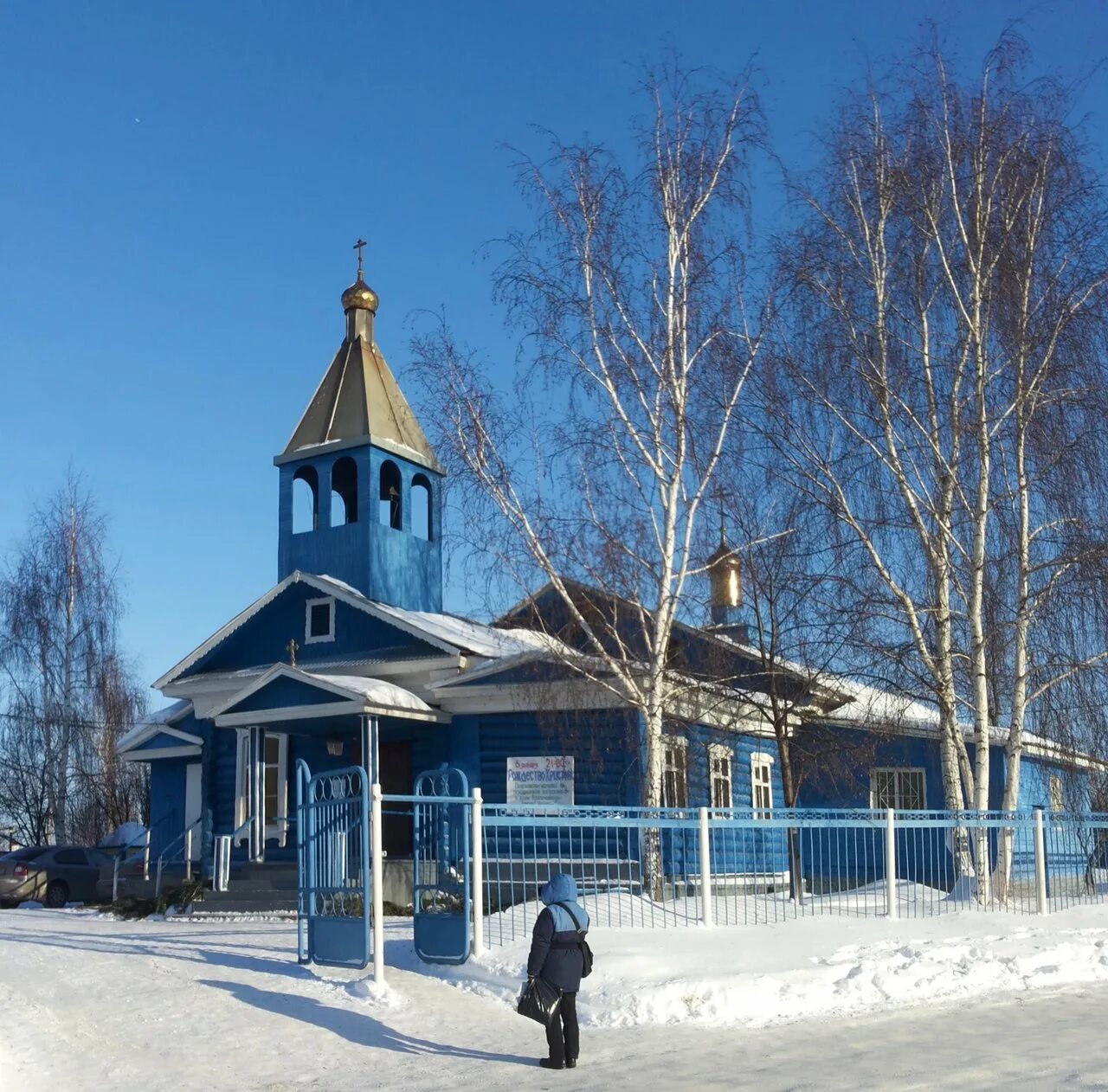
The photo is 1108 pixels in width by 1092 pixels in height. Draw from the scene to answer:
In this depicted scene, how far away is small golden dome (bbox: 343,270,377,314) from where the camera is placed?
26.3 metres

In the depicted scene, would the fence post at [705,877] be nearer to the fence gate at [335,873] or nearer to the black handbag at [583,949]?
the fence gate at [335,873]

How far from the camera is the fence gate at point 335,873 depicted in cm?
1091

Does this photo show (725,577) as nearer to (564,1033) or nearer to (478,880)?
(478,880)

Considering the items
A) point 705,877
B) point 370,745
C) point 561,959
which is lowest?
point 561,959

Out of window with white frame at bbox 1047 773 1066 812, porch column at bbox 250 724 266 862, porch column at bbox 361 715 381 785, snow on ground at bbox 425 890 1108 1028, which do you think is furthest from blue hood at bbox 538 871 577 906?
porch column at bbox 250 724 266 862

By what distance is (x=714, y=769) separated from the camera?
2122 cm

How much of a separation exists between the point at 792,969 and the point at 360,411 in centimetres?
1563

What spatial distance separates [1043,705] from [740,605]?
18.8 feet

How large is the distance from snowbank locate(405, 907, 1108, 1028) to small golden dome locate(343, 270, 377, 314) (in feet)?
55.2

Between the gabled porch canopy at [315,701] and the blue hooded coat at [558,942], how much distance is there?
10969mm

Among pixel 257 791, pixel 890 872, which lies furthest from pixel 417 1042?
pixel 257 791

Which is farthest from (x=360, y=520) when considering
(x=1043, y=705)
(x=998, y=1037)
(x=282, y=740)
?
(x=998, y=1037)

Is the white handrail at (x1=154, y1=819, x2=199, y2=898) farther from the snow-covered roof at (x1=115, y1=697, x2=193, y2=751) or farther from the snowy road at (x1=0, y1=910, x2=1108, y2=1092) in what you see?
the snowy road at (x1=0, y1=910, x2=1108, y2=1092)

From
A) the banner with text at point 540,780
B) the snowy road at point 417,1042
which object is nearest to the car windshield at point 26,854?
the banner with text at point 540,780
